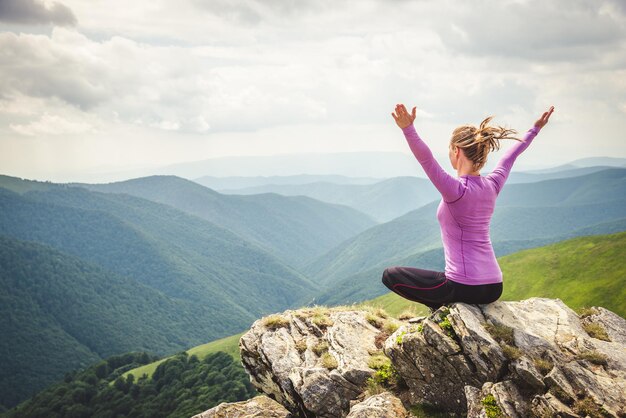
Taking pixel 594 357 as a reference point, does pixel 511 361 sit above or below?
above

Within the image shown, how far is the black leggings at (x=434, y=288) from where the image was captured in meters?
11.5

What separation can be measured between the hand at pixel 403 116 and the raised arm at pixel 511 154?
3121 mm

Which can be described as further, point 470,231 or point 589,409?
point 470,231

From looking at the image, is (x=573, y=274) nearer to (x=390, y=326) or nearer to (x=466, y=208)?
(x=390, y=326)

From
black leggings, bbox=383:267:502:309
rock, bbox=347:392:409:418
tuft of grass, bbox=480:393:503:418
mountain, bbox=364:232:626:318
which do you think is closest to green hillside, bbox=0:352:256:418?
mountain, bbox=364:232:626:318

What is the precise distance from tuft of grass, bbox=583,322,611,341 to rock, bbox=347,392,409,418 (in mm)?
5853

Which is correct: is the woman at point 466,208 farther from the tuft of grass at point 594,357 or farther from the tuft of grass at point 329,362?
the tuft of grass at point 329,362

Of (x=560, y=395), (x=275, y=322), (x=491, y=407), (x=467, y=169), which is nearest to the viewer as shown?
(x=560, y=395)

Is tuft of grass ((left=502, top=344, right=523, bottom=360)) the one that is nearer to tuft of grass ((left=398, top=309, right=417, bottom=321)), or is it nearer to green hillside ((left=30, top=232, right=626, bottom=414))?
tuft of grass ((left=398, top=309, right=417, bottom=321))

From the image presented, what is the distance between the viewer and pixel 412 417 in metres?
11.7

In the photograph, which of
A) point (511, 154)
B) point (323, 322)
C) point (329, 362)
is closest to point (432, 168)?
point (511, 154)

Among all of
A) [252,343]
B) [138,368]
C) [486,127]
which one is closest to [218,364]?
[138,368]

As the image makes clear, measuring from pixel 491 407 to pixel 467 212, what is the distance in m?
4.59

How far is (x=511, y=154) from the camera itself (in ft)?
38.6
